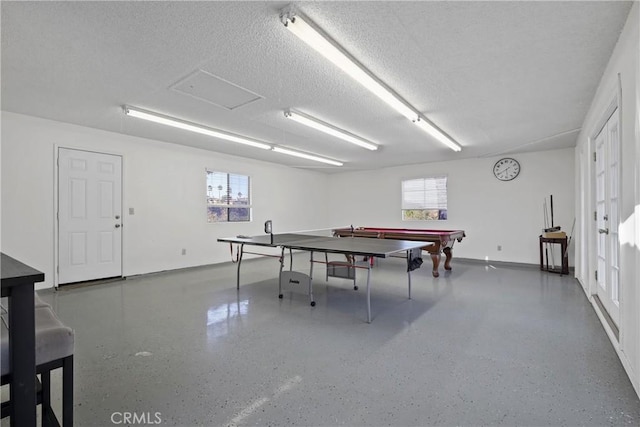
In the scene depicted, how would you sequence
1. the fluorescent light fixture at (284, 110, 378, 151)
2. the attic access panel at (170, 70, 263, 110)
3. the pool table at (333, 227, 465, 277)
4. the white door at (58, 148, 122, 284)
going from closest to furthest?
the attic access panel at (170, 70, 263, 110), the fluorescent light fixture at (284, 110, 378, 151), the white door at (58, 148, 122, 284), the pool table at (333, 227, 465, 277)

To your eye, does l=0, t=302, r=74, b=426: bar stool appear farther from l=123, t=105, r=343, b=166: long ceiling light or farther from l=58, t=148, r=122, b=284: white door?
l=58, t=148, r=122, b=284: white door

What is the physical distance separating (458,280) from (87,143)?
6348 millimetres

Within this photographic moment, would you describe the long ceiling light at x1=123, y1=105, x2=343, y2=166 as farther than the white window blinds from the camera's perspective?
No

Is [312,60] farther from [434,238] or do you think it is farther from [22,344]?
[434,238]

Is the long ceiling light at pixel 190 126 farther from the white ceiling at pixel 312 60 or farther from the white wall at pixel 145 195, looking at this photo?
the white wall at pixel 145 195

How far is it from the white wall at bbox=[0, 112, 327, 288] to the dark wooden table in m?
4.24

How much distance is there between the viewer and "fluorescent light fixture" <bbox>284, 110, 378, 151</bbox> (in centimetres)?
403

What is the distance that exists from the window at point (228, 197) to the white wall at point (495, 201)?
12.1ft

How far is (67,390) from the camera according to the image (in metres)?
1.21

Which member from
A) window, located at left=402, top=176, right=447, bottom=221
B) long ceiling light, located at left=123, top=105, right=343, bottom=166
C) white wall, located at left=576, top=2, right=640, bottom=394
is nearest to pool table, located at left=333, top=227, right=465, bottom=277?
window, located at left=402, top=176, right=447, bottom=221

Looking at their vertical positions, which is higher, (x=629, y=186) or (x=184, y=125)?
(x=184, y=125)

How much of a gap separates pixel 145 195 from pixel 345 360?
15.6 feet

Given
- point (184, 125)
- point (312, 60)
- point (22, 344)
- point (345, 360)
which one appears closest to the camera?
point (22, 344)

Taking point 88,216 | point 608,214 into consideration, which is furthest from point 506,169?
point 88,216
